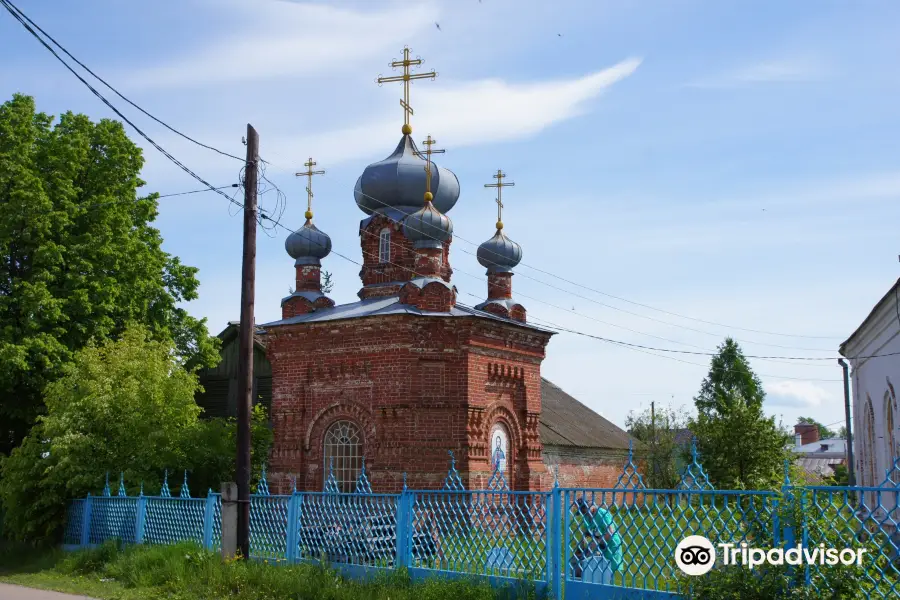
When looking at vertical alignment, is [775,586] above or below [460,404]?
below

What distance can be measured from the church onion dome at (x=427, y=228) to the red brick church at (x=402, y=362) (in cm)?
3

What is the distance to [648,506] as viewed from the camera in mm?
8172

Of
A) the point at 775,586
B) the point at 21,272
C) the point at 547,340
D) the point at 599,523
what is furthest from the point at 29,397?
the point at 775,586

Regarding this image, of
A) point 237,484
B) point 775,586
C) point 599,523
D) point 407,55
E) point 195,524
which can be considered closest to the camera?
point 775,586

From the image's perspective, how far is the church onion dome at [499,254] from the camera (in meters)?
21.3

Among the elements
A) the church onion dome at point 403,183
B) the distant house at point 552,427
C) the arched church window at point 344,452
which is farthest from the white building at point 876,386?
the arched church window at point 344,452

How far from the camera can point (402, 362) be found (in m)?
17.1

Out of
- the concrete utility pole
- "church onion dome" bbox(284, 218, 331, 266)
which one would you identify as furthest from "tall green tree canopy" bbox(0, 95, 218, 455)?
the concrete utility pole

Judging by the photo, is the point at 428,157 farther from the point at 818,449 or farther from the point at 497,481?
the point at 818,449

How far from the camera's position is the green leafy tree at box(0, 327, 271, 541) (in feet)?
54.9

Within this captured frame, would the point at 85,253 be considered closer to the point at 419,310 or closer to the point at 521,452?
the point at 419,310

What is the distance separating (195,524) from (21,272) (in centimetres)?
1015

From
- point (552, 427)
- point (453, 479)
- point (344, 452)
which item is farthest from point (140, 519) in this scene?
point (552, 427)

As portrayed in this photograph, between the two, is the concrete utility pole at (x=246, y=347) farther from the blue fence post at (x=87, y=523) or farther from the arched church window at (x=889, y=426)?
the arched church window at (x=889, y=426)
